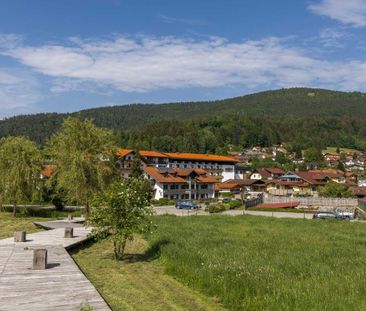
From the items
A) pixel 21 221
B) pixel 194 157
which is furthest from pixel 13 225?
pixel 194 157

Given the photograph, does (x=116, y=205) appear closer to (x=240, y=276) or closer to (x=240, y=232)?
(x=240, y=276)

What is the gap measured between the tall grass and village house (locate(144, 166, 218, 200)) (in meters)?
69.9

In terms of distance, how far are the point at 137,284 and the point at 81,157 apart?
2160 cm

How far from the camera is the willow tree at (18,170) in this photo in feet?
149

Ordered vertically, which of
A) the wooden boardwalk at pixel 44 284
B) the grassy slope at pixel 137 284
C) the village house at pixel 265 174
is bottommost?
the grassy slope at pixel 137 284

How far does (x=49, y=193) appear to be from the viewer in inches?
2280

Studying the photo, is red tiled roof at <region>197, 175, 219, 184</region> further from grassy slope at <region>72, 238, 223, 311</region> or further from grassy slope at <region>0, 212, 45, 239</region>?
grassy slope at <region>72, 238, 223, 311</region>

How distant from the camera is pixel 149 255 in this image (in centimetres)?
2320

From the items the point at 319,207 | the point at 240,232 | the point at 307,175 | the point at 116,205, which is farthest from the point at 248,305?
the point at 307,175

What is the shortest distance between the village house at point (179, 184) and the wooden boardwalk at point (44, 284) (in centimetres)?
7572

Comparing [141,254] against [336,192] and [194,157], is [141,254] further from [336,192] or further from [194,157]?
[194,157]

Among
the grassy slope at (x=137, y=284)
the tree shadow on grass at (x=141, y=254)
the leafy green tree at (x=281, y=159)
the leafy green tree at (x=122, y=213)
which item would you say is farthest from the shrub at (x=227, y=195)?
the leafy green tree at (x=122, y=213)

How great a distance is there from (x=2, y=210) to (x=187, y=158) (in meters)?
88.0

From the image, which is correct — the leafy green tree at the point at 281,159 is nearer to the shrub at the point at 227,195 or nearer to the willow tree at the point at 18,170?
the shrub at the point at 227,195
